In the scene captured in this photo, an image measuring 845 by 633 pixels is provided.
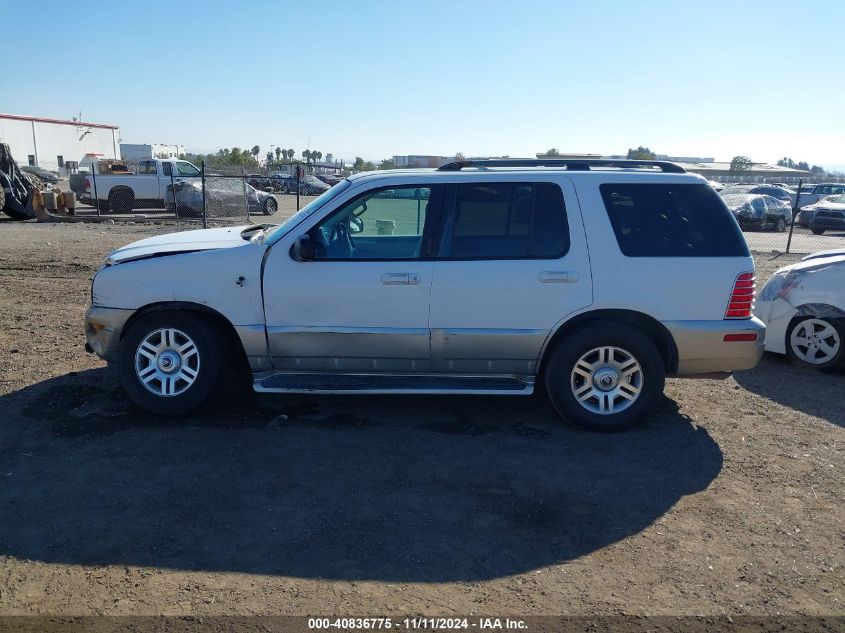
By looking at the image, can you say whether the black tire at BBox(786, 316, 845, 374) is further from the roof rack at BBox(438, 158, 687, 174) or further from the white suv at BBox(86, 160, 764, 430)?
the roof rack at BBox(438, 158, 687, 174)

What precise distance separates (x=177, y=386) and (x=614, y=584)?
11.5 ft

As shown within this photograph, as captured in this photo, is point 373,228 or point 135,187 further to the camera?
point 135,187

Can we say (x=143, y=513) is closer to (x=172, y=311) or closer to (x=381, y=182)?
(x=172, y=311)

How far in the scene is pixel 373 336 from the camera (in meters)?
5.34

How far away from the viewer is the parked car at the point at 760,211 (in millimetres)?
24328

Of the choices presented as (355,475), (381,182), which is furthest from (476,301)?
(355,475)

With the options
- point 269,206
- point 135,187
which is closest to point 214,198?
point 269,206

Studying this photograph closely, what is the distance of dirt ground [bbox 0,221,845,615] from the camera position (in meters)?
3.39

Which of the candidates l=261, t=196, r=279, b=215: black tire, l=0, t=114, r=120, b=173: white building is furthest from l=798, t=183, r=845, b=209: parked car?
l=0, t=114, r=120, b=173: white building

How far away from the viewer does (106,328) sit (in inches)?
215

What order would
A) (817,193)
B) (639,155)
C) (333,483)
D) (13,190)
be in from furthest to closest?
1. (639,155)
2. (817,193)
3. (13,190)
4. (333,483)

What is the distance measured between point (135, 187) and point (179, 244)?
20.6 metres

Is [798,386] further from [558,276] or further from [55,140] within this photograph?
[55,140]

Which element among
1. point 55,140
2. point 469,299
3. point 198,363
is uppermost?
point 55,140
